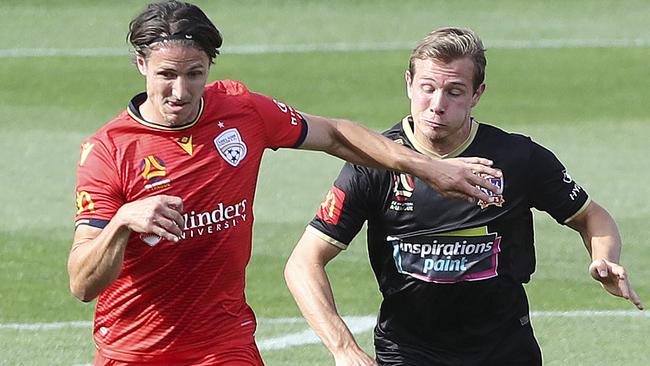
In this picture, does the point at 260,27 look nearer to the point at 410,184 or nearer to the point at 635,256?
the point at 635,256

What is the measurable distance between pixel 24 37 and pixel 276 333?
12.9 metres

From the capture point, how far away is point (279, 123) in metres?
7.13

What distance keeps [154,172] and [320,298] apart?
1138mm

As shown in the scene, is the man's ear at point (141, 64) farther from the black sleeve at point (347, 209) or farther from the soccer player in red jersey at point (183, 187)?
the black sleeve at point (347, 209)

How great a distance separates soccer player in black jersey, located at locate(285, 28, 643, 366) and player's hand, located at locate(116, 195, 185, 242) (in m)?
1.68

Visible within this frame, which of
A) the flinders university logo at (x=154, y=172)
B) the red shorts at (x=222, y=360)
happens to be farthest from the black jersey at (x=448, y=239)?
the flinders university logo at (x=154, y=172)

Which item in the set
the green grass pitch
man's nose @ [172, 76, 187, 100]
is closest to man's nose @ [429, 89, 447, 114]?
man's nose @ [172, 76, 187, 100]

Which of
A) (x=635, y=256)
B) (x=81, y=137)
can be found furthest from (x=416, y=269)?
(x=81, y=137)

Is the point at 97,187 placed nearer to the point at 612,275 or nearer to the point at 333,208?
the point at 333,208

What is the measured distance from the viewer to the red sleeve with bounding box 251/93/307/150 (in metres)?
7.10

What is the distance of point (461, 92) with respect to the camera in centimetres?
744

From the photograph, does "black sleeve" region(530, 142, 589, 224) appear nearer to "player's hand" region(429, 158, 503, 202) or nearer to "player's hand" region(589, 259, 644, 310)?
"player's hand" region(589, 259, 644, 310)

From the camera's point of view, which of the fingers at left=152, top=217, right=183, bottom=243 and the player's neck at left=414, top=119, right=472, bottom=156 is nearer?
the fingers at left=152, top=217, right=183, bottom=243

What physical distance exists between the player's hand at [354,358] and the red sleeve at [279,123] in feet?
3.26
